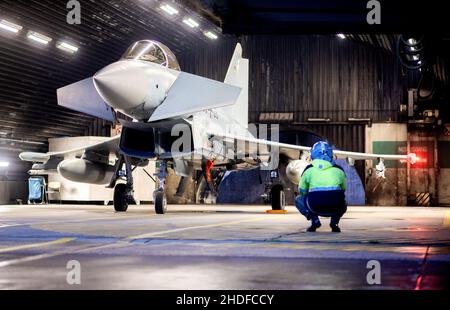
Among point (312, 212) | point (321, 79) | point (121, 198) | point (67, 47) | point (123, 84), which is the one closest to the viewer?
point (312, 212)

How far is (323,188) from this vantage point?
23.7 feet

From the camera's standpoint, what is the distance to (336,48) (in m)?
30.6

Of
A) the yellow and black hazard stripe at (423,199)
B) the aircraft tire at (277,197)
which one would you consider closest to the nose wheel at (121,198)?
the aircraft tire at (277,197)

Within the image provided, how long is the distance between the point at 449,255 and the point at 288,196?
86.2 feet

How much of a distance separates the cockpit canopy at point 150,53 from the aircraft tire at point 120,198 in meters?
4.38

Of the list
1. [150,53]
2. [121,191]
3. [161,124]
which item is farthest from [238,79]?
[150,53]

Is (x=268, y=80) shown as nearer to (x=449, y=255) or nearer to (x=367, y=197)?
(x=367, y=197)

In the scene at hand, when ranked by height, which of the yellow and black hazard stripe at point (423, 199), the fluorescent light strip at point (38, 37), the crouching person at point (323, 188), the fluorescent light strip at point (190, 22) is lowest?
the yellow and black hazard stripe at point (423, 199)

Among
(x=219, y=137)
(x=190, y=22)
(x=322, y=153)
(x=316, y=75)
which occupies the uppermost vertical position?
(x=190, y=22)

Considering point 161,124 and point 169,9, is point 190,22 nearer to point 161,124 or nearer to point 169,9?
point 169,9

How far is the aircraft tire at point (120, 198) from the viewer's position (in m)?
15.2

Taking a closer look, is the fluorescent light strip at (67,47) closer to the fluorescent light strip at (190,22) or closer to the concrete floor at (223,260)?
the fluorescent light strip at (190,22)

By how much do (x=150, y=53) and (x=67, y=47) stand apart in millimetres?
11025
